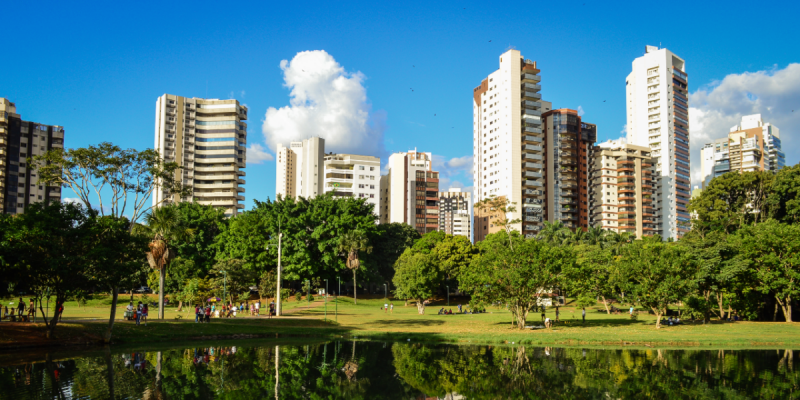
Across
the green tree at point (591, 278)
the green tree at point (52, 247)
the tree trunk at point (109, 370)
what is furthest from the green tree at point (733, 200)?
the green tree at point (52, 247)

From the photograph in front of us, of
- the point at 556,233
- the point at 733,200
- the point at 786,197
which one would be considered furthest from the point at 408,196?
the point at 786,197

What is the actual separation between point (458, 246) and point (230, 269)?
3994 cm

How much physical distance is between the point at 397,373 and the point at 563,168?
133975 mm

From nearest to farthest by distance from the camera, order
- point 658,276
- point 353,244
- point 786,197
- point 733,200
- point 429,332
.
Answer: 1. point 429,332
2. point 658,276
3. point 786,197
4. point 353,244
5. point 733,200

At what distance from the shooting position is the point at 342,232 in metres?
89.5

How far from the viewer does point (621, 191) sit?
163875 mm

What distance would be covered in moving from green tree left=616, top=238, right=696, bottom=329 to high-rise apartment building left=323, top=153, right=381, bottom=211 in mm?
118780

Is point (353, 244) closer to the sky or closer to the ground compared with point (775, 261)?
closer to the sky

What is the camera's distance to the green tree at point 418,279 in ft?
240

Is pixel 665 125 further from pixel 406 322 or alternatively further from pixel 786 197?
pixel 406 322

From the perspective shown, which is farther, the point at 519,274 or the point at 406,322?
the point at 406,322

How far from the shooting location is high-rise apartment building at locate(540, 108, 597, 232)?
153 m

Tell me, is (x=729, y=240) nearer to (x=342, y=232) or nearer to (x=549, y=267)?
(x=549, y=267)

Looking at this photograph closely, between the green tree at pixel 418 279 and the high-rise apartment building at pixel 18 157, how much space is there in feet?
359
